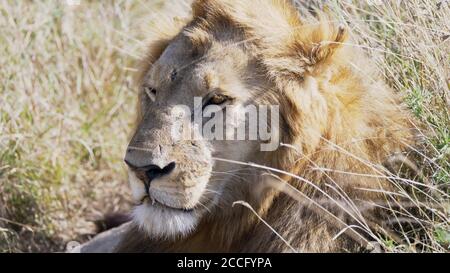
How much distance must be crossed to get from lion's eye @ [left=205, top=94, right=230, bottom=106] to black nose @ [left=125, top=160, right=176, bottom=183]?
35 cm

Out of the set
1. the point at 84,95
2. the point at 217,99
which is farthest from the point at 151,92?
the point at 84,95

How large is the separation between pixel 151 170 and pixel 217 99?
442 mm

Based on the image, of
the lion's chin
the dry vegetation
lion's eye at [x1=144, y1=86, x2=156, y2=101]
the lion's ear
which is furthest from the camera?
the dry vegetation

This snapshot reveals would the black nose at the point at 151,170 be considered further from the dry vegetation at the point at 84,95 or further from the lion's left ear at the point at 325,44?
the dry vegetation at the point at 84,95

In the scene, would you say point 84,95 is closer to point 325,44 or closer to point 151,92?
point 151,92

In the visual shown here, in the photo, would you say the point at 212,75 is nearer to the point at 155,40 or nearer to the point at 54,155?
the point at 155,40

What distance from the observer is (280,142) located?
12.8 ft

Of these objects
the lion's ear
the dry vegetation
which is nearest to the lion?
the lion's ear

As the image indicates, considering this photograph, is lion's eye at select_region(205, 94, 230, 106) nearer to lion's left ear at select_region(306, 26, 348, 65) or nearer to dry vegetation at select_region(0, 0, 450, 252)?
lion's left ear at select_region(306, 26, 348, 65)

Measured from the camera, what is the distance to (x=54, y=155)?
6.04 meters

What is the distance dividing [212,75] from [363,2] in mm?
1521

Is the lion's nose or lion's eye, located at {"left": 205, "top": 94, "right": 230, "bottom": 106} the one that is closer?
the lion's nose

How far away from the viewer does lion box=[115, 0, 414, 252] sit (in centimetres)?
382

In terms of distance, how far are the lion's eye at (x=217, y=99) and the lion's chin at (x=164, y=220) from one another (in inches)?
19.2
